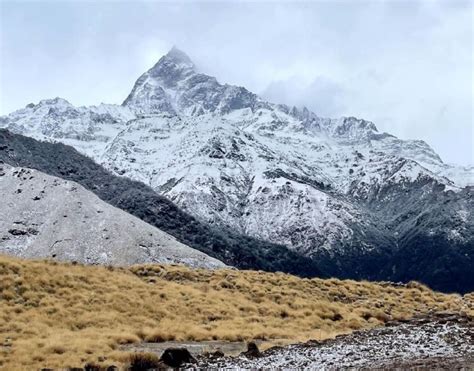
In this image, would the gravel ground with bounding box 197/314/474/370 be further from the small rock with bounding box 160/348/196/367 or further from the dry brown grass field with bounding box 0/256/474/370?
the dry brown grass field with bounding box 0/256/474/370

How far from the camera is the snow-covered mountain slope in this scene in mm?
110250

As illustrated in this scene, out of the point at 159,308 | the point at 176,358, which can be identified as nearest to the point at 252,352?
the point at 176,358

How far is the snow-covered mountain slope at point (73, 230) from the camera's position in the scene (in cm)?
11025

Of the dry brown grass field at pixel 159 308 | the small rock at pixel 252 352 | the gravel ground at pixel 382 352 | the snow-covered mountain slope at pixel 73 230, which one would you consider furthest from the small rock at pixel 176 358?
the snow-covered mountain slope at pixel 73 230

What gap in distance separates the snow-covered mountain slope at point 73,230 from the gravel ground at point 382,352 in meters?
77.8

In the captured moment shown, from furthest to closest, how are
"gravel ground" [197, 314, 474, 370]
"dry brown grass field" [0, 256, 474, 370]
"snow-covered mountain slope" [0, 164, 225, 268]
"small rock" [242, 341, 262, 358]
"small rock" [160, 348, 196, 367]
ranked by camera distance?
"snow-covered mountain slope" [0, 164, 225, 268] < "dry brown grass field" [0, 256, 474, 370] < "small rock" [242, 341, 262, 358] < "small rock" [160, 348, 196, 367] < "gravel ground" [197, 314, 474, 370]

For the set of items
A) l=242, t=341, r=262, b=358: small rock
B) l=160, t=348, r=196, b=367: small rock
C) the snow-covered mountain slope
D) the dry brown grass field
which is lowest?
l=160, t=348, r=196, b=367: small rock

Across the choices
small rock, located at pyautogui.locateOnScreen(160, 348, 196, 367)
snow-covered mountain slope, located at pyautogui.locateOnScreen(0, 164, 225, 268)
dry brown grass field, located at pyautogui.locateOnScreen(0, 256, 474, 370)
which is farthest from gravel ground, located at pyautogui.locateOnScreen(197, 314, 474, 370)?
snow-covered mountain slope, located at pyautogui.locateOnScreen(0, 164, 225, 268)

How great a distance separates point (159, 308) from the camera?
41594 millimetres

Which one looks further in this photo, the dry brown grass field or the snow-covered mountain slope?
the snow-covered mountain slope

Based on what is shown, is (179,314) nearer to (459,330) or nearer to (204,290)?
(204,290)

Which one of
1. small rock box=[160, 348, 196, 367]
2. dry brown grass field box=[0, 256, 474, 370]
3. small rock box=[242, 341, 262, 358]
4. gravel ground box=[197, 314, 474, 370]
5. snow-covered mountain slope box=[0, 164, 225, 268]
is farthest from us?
snow-covered mountain slope box=[0, 164, 225, 268]

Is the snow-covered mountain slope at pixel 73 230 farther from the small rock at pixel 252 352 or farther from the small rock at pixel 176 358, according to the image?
the small rock at pixel 176 358

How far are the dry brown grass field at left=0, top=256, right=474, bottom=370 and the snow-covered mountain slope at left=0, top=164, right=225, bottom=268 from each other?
53.6 m
